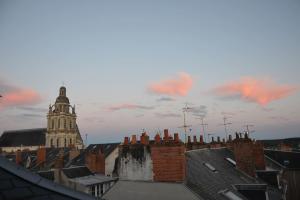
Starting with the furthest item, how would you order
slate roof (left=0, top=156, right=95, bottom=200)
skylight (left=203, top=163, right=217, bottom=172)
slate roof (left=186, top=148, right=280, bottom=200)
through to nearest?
skylight (left=203, top=163, right=217, bottom=172)
slate roof (left=186, top=148, right=280, bottom=200)
slate roof (left=0, top=156, right=95, bottom=200)

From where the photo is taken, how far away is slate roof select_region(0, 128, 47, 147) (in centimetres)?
9156

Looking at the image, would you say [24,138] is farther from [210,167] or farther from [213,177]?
[213,177]

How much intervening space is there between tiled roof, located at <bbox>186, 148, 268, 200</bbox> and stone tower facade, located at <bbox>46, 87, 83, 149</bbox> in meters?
77.2

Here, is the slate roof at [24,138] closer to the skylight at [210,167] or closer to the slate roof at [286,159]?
the slate roof at [286,159]

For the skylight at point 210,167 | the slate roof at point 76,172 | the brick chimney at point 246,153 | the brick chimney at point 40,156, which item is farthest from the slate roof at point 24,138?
the skylight at point 210,167

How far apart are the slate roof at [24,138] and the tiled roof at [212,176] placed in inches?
3277

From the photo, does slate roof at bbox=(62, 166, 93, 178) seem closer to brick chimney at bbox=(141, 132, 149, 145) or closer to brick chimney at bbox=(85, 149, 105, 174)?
brick chimney at bbox=(85, 149, 105, 174)

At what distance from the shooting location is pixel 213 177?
622 inches

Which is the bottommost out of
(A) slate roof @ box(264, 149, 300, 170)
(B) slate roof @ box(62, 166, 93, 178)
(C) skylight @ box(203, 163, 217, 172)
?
(B) slate roof @ box(62, 166, 93, 178)

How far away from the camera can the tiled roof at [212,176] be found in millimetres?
12719

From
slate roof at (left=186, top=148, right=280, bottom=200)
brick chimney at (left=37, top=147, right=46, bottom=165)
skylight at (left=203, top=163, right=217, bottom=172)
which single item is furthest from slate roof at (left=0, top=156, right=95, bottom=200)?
brick chimney at (left=37, top=147, right=46, bottom=165)

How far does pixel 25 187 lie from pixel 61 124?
93532 mm

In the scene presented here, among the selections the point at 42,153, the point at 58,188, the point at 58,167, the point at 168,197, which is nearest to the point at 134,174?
the point at 168,197

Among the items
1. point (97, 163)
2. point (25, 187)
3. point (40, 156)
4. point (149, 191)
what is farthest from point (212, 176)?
point (40, 156)
